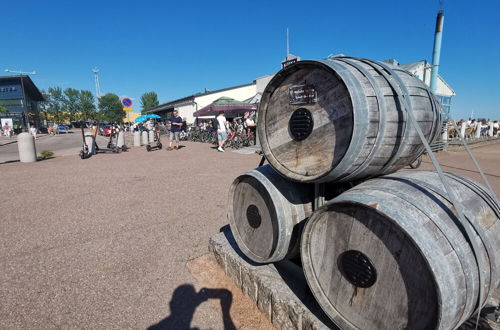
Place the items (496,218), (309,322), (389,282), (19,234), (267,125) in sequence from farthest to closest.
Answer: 1. (19,234)
2. (267,125)
3. (309,322)
4. (496,218)
5. (389,282)

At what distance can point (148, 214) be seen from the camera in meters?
4.58

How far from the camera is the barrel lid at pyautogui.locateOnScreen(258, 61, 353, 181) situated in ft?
5.32

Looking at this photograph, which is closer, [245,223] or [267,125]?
[267,125]

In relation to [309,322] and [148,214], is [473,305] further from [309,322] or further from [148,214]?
[148,214]

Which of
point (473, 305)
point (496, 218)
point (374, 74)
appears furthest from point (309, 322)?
point (374, 74)

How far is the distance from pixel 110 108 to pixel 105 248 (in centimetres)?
9402

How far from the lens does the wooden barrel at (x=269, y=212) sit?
2.05 metres

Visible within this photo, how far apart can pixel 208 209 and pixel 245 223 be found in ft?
7.98

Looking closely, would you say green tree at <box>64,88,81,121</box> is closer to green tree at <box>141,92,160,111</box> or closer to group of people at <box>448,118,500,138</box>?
green tree at <box>141,92,160,111</box>

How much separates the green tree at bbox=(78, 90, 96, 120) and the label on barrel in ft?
276

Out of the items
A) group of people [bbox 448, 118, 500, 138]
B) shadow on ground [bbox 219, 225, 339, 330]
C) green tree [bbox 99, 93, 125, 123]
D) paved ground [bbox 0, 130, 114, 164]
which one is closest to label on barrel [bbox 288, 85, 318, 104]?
shadow on ground [bbox 219, 225, 339, 330]

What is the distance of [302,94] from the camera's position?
1791 millimetres

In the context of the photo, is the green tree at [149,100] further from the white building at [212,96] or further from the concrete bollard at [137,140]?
the concrete bollard at [137,140]

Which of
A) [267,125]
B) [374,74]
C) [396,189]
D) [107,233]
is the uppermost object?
[374,74]
